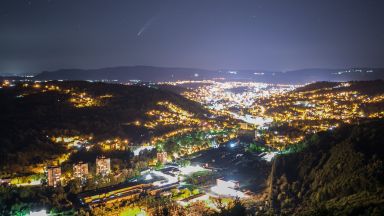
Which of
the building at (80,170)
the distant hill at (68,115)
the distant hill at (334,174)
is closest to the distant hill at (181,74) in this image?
the distant hill at (68,115)

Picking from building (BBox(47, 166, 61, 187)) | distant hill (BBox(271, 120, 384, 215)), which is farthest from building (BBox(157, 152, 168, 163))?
distant hill (BBox(271, 120, 384, 215))

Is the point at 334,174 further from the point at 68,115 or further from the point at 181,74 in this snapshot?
the point at 181,74

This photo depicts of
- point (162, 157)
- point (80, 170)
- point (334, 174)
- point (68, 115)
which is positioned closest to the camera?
point (334, 174)

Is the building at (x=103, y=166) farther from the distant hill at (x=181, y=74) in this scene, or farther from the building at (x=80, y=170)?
the distant hill at (x=181, y=74)

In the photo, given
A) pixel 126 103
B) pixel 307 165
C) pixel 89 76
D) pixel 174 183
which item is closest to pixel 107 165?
pixel 174 183

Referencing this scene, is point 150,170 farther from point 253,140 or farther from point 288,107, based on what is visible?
point 288,107

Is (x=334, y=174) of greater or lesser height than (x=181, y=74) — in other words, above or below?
below

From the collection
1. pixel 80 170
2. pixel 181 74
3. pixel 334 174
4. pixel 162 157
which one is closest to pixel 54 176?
pixel 80 170
